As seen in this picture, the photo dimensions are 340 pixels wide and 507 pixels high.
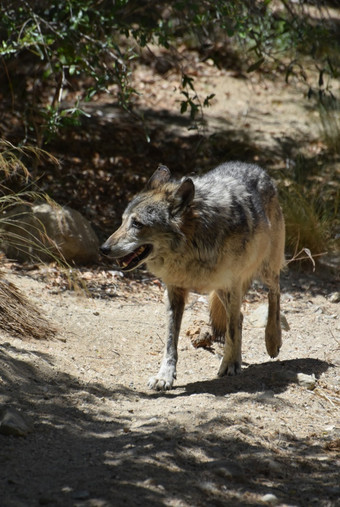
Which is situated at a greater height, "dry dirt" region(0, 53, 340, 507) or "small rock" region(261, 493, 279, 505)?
"small rock" region(261, 493, 279, 505)

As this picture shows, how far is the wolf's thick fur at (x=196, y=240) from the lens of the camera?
5633 mm

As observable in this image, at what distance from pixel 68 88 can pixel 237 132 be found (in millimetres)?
3087

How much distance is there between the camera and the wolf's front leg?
579cm

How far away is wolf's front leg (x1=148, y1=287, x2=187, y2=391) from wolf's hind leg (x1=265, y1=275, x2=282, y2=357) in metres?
1.10

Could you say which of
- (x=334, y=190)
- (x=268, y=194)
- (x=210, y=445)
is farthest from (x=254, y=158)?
(x=210, y=445)

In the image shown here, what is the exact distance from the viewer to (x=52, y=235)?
8375mm

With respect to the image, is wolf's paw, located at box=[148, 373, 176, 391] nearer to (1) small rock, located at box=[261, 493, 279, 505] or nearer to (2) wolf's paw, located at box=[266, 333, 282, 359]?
(2) wolf's paw, located at box=[266, 333, 282, 359]

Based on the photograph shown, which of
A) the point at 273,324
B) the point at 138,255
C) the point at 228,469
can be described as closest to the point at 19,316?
the point at 138,255

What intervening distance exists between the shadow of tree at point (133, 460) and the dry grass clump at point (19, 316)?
0.79 metres

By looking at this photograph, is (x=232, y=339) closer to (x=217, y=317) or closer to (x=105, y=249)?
(x=217, y=317)

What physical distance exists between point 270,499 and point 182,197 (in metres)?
2.64

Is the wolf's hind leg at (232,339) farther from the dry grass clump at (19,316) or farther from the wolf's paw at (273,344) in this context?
the dry grass clump at (19,316)

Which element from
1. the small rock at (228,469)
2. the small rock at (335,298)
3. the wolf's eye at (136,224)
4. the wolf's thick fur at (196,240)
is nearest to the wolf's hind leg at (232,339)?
Answer: the wolf's thick fur at (196,240)

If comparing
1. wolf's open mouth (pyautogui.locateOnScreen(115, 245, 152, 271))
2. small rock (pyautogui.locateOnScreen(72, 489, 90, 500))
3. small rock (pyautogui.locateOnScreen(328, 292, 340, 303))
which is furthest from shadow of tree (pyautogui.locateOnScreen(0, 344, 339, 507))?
small rock (pyautogui.locateOnScreen(328, 292, 340, 303))
